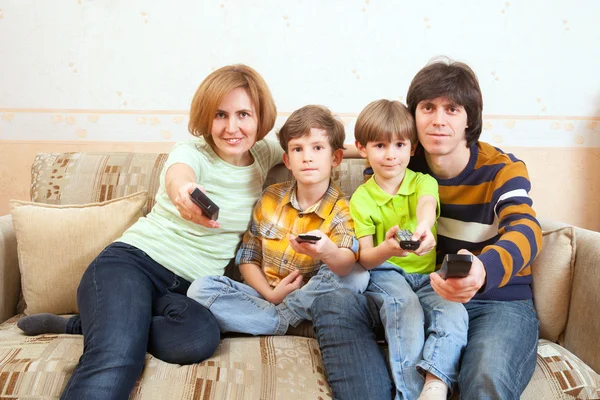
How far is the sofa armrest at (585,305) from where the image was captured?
1.42 m

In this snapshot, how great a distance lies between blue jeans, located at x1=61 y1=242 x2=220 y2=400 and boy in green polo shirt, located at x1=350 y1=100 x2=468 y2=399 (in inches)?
18.4

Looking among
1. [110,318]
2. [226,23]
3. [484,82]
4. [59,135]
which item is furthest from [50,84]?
[484,82]

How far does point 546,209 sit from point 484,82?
0.68m

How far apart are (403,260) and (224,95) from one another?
0.71m

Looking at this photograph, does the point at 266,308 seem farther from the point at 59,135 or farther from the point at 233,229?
the point at 59,135

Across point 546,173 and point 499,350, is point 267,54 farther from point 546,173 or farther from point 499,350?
point 499,350

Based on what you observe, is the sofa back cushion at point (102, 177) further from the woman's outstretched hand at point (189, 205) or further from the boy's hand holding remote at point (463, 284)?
the boy's hand holding remote at point (463, 284)

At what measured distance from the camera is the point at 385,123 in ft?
5.03

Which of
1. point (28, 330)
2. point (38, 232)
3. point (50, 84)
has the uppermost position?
point (50, 84)

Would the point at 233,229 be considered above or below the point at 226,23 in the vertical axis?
below

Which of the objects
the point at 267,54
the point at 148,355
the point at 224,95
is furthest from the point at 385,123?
the point at 267,54

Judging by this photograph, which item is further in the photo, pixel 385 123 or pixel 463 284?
pixel 385 123

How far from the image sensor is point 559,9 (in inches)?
98.2

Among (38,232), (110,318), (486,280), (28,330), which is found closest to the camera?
(486,280)
